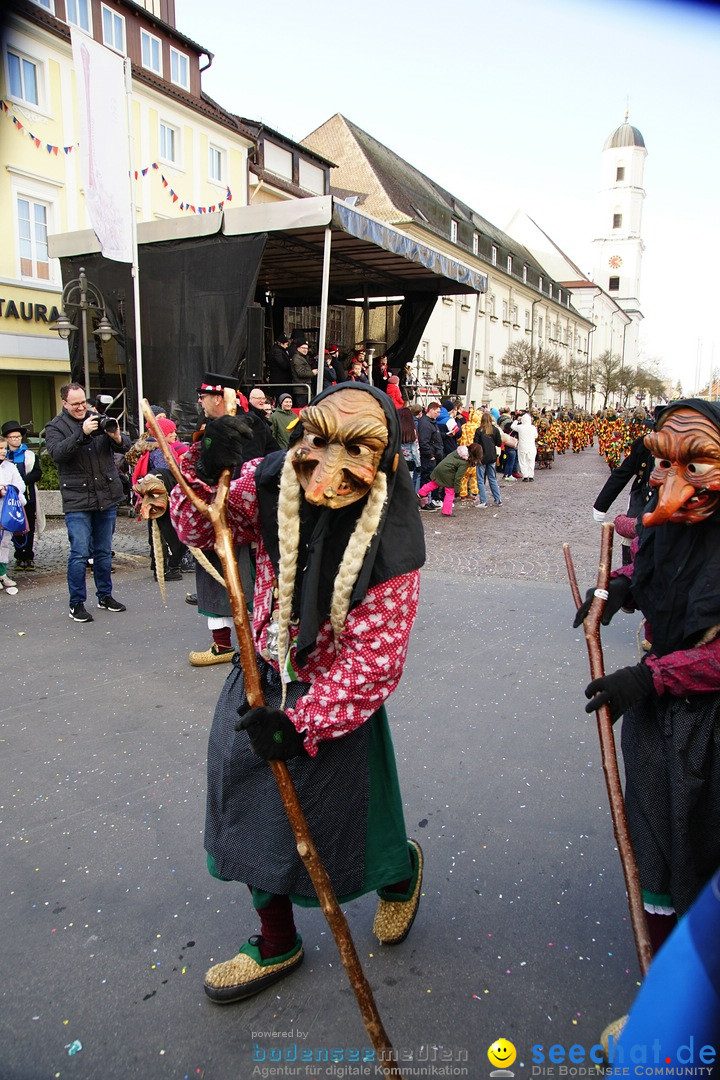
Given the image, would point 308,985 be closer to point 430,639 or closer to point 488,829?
point 488,829

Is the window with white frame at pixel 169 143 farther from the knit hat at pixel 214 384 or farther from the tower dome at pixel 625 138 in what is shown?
the tower dome at pixel 625 138

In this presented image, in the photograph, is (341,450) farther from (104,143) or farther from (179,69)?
(179,69)

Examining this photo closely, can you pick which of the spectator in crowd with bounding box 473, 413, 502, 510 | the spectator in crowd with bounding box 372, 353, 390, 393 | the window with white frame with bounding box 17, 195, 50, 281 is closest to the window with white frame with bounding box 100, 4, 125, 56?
the window with white frame with bounding box 17, 195, 50, 281

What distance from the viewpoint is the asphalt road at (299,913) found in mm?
2031

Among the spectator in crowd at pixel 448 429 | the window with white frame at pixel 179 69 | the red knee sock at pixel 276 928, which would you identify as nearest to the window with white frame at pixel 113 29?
the window with white frame at pixel 179 69

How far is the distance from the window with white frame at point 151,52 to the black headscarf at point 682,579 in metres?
22.5

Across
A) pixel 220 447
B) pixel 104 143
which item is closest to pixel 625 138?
pixel 104 143

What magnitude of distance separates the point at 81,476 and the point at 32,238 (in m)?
14.1

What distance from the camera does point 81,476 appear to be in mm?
6016

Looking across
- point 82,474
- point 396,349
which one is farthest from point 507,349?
point 82,474

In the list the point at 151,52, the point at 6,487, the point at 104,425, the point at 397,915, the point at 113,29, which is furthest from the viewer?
the point at 151,52

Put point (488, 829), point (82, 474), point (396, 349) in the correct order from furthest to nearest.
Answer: point (396, 349), point (82, 474), point (488, 829)

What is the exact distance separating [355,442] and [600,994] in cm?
179

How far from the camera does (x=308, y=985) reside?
2.21 meters
